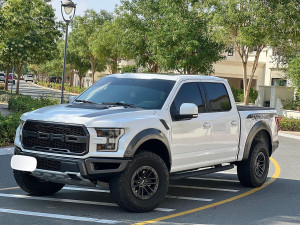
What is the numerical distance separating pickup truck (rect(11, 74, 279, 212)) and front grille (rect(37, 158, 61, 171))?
0.01 m

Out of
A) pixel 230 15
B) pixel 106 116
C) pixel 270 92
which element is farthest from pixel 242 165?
pixel 270 92

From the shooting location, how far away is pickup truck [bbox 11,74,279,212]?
300 inches

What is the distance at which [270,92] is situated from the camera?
42.2m

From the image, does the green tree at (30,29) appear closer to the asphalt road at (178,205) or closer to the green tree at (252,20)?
the green tree at (252,20)

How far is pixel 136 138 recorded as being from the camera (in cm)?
779

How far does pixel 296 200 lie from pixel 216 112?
192cm

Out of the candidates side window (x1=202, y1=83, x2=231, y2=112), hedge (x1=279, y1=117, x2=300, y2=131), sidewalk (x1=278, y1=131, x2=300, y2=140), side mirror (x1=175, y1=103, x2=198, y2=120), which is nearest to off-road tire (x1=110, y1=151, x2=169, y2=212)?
side mirror (x1=175, y1=103, x2=198, y2=120)

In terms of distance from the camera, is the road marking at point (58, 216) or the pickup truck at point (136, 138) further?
the pickup truck at point (136, 138)

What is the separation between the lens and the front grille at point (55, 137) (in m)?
7.59

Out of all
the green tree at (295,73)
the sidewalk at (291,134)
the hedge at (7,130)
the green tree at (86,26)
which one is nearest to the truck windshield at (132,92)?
the hedge at (7,130)

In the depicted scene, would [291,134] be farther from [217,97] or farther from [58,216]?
[58,216]

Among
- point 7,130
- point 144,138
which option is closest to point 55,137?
point 144,138

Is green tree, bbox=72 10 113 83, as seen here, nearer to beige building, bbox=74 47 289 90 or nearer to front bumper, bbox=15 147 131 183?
beige building, bbox=74 47 289 90

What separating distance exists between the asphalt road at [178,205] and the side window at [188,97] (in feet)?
4.72
